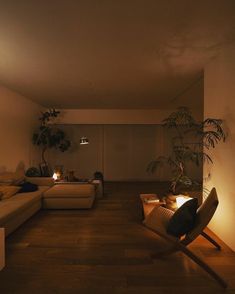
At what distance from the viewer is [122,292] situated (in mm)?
1683

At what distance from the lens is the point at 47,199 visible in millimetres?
3719

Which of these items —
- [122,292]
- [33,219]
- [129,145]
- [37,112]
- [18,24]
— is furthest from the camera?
[129,145]

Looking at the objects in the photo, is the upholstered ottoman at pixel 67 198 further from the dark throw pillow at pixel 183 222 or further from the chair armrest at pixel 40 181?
the dark throw pillow at pixel 183 222

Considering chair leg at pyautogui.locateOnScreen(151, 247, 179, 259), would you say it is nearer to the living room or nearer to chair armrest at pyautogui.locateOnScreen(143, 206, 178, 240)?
the living room

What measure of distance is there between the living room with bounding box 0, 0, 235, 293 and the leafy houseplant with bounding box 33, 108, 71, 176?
604 millimetres

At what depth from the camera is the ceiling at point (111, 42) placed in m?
1.78

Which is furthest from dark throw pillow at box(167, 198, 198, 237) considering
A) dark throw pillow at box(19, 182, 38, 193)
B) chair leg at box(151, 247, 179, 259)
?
dark throw pillow at box(19, 182, 38, 193)

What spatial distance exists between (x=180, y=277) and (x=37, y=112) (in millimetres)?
5485

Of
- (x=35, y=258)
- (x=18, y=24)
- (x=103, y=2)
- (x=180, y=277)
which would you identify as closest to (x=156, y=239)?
(x=180, y=277)

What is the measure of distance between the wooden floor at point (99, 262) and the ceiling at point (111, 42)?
8.32ft

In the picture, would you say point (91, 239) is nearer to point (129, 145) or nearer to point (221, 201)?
point (221, 201)

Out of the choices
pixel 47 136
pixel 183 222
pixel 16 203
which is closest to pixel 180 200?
pixel 183 222

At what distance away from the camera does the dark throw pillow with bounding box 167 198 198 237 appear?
1981 millimetres

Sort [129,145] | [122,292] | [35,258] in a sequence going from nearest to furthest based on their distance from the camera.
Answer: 1. [122,292]
2. [35,258]
3. [129,145]
